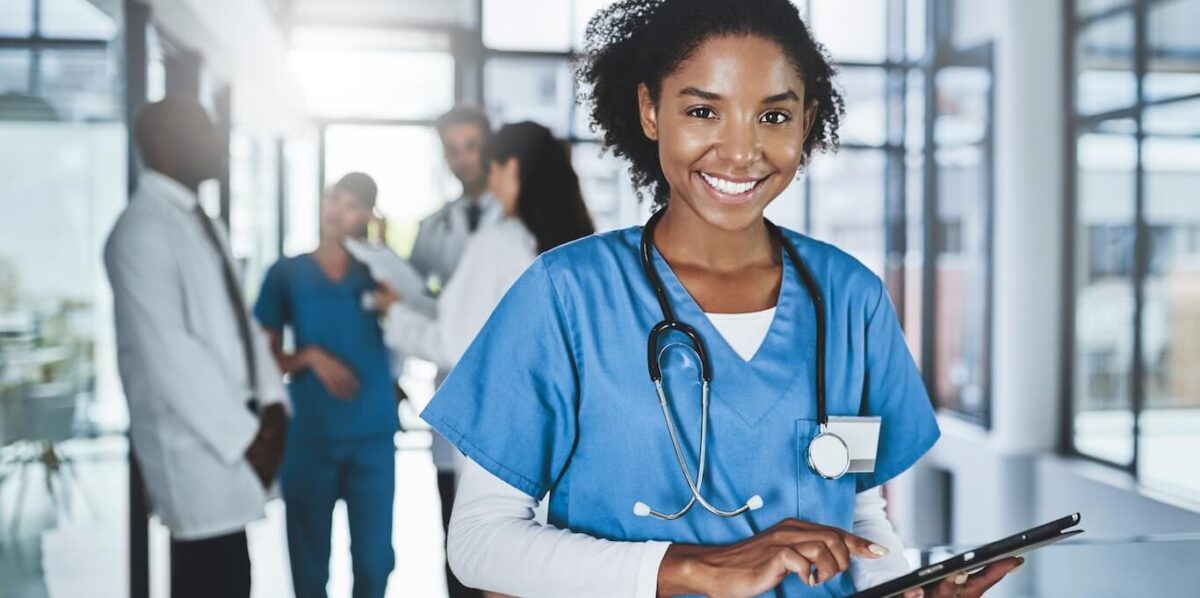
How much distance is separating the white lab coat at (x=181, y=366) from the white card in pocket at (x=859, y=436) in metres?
1.67

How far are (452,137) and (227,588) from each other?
1.38m

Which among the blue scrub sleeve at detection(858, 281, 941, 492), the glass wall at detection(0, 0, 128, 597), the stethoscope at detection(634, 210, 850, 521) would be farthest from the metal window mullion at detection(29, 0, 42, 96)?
the blue scrub sleeve at detection(858, 281, 941, 492)

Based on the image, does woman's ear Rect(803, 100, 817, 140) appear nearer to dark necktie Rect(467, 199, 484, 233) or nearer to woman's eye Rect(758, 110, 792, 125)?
woman's eye Rect(758, 110, 792, 125)

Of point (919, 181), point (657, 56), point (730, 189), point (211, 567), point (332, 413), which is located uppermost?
point (919, 181)

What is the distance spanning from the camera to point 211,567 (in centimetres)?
226

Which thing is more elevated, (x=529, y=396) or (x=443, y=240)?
(x=443, y=240)

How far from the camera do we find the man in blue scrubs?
2588 millimetres

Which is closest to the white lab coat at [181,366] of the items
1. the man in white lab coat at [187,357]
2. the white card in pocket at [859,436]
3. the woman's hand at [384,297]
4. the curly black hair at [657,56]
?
the man in white lab coat at [187,357]

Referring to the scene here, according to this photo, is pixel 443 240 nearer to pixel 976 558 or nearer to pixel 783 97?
pixel 783 97

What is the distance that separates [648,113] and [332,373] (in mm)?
1919

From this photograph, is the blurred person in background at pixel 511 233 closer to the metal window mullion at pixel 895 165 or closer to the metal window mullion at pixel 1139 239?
the metal window mullion at pixel 1139 239

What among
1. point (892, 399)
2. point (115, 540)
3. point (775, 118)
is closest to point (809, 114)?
point (775, 118)

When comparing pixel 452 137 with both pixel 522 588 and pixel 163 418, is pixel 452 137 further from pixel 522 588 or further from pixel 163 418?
pixel 522 588

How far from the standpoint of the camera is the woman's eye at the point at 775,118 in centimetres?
85
